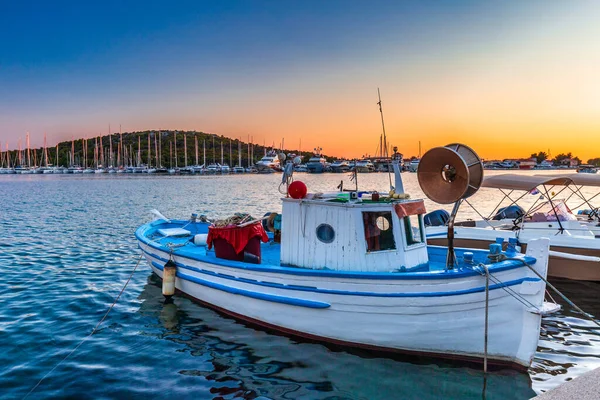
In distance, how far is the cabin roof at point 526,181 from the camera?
15.9 metres

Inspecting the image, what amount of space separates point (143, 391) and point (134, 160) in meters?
184

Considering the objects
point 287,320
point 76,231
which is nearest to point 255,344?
point 287,320

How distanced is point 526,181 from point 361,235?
10.1 metres

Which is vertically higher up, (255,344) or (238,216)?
(238,216)

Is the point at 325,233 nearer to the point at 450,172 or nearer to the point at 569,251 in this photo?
the point at 450,172

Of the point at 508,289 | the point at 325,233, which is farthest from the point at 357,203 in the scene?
the point at 508,289

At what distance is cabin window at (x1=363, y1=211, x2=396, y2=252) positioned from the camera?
8969 mm

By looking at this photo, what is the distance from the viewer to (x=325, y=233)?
9383 mm

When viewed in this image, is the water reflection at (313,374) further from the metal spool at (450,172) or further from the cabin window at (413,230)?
the metal spool at (450,172)

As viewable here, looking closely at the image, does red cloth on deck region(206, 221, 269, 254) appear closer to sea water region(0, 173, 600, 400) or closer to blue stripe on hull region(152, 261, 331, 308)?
blue stripe on hull region(152, 261, 331, 308)

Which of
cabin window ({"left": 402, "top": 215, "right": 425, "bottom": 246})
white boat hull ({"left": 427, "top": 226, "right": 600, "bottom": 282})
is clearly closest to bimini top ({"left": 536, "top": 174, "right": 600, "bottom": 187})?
white boat hull ({"left": 427, "top": 226, "right": 600, "bottom": 282})

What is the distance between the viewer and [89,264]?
54.4 feet

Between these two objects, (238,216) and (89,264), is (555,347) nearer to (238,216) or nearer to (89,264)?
(238,216)

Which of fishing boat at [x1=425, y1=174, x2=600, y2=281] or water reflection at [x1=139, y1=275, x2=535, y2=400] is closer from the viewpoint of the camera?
water reflection at [x1=139, y1=275, x2=535, y2=400]
